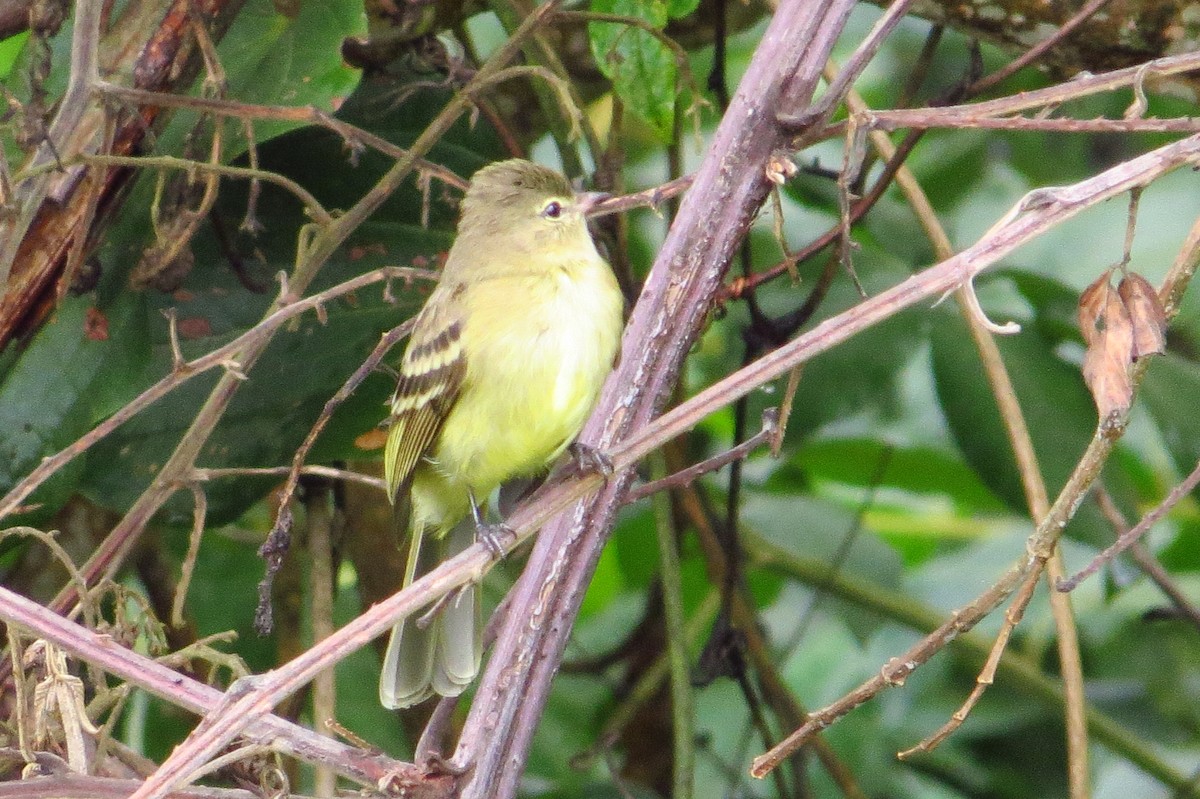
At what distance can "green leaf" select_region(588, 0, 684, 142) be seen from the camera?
8.64 ft

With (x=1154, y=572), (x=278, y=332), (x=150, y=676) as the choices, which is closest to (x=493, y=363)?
(x=278, y=332)

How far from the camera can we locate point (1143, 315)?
1746 millimetres

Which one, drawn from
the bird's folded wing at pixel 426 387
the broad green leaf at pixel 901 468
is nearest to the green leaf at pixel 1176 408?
the broad green leaf at pixel 901 468

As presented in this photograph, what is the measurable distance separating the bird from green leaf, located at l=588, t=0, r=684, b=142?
0.77 feet

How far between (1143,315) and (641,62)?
1.20 m

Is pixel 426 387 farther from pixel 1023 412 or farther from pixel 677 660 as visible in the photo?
pixel 1023 412

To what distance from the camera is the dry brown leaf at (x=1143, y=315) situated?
5.67 ft

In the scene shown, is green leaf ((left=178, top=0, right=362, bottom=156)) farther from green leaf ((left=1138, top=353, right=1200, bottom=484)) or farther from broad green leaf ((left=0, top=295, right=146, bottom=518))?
green leaf ((left=1138, top=353, right=1200, bottom=484))

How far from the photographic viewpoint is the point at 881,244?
3.79 metres

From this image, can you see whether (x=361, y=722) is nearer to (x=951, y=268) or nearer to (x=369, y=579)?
(x=369, y=579)

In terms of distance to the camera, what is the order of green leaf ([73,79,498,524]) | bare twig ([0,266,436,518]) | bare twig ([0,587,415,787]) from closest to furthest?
bare twig ([0,587,415,787]), bare twig ([0,266,436,518]), green leaf ([73,79,498,524])

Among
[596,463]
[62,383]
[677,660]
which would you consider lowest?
[677,660]

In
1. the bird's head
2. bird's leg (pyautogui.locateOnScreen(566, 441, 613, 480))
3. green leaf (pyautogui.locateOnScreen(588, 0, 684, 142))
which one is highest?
green leaf (pyautogui.locateOnScreen(588, 0, 684, 142))

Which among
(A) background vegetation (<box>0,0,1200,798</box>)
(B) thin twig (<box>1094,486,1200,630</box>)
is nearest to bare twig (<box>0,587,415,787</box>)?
(A) background vegetation (<box>0,0,1200,798</box>)
